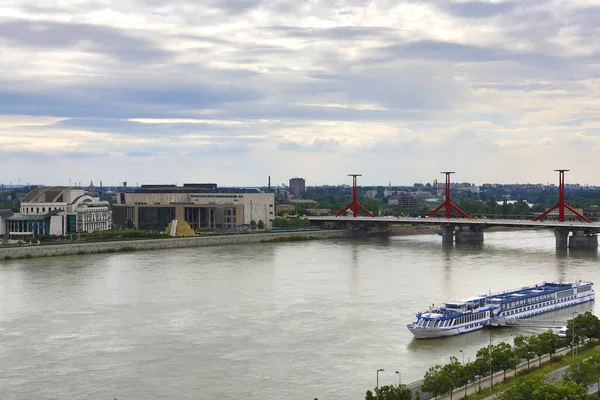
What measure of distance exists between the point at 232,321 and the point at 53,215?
89.8 ft

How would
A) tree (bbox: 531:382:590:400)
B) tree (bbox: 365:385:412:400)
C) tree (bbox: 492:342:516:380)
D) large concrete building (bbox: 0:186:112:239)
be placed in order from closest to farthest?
tree (bbox: 531:382:590:400) < tree (bbox: 365:385:412:400) < tree (bbox: 492:342:516:380) < large concrete building (bbox: 0:186:112:239)

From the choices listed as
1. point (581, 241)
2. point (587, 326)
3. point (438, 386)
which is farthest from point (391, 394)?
point (581, 241)

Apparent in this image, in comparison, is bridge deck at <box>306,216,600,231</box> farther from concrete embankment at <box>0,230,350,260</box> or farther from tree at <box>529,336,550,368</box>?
tree at <box>529,336,550,368</box>

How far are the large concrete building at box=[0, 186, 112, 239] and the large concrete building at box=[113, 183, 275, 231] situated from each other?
563cm

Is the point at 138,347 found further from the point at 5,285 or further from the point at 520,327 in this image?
the point at 5,285

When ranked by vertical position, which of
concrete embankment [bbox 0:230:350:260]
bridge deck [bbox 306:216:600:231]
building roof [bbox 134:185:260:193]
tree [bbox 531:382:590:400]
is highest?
building roof [bbox 134:185:260:193]

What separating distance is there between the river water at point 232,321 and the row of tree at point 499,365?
1443 mm

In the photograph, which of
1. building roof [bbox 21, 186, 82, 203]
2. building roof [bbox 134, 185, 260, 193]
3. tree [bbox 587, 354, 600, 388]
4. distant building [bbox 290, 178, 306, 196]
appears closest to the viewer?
tree [bbox 587, 354, 600, 388]

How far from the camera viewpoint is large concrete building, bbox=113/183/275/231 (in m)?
52.1

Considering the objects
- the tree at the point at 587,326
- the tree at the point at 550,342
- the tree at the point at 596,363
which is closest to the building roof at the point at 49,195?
the tree at the point at 587,326

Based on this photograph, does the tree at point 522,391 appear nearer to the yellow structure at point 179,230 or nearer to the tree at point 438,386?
the tree at point 438,386

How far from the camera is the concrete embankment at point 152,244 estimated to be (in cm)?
3516

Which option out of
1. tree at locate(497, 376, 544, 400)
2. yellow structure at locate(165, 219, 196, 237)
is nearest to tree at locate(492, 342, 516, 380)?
tree at locate(497, 376, 544, 400)

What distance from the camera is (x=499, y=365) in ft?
43.6
